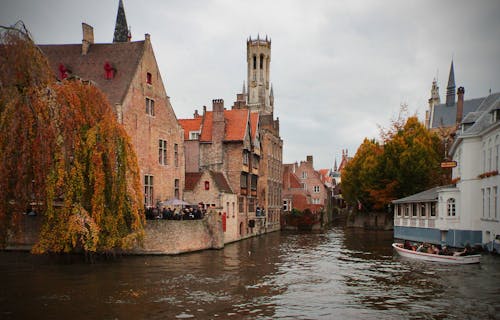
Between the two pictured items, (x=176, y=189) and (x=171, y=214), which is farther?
(x=176, y=189)

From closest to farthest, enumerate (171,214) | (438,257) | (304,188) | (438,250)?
1. (438,257)
2. (438,250)
3. (171,214)
4. (304,188)

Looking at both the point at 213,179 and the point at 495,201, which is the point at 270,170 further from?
the point at 495,201

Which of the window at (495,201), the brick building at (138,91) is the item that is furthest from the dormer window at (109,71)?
the window at (495,201)

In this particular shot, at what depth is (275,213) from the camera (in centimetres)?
5925

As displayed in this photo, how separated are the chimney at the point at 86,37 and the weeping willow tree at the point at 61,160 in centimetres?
1363

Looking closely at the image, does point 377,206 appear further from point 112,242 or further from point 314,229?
point 112,242

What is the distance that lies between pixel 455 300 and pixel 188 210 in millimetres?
20021

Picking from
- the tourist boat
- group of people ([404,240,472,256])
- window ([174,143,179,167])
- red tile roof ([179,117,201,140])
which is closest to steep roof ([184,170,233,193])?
window ([174,143,179,167])

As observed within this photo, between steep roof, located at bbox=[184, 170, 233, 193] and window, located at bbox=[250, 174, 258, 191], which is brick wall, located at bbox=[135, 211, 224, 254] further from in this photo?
window, located at bbox=[250, 174, 258, 191]

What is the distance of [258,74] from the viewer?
400ft

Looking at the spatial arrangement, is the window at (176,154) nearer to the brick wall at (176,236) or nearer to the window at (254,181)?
the brick wall at (176,236)

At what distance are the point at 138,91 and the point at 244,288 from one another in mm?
19600

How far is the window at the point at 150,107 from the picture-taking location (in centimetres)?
3500

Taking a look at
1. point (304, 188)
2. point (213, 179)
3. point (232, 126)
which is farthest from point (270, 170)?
point (304, 188)
